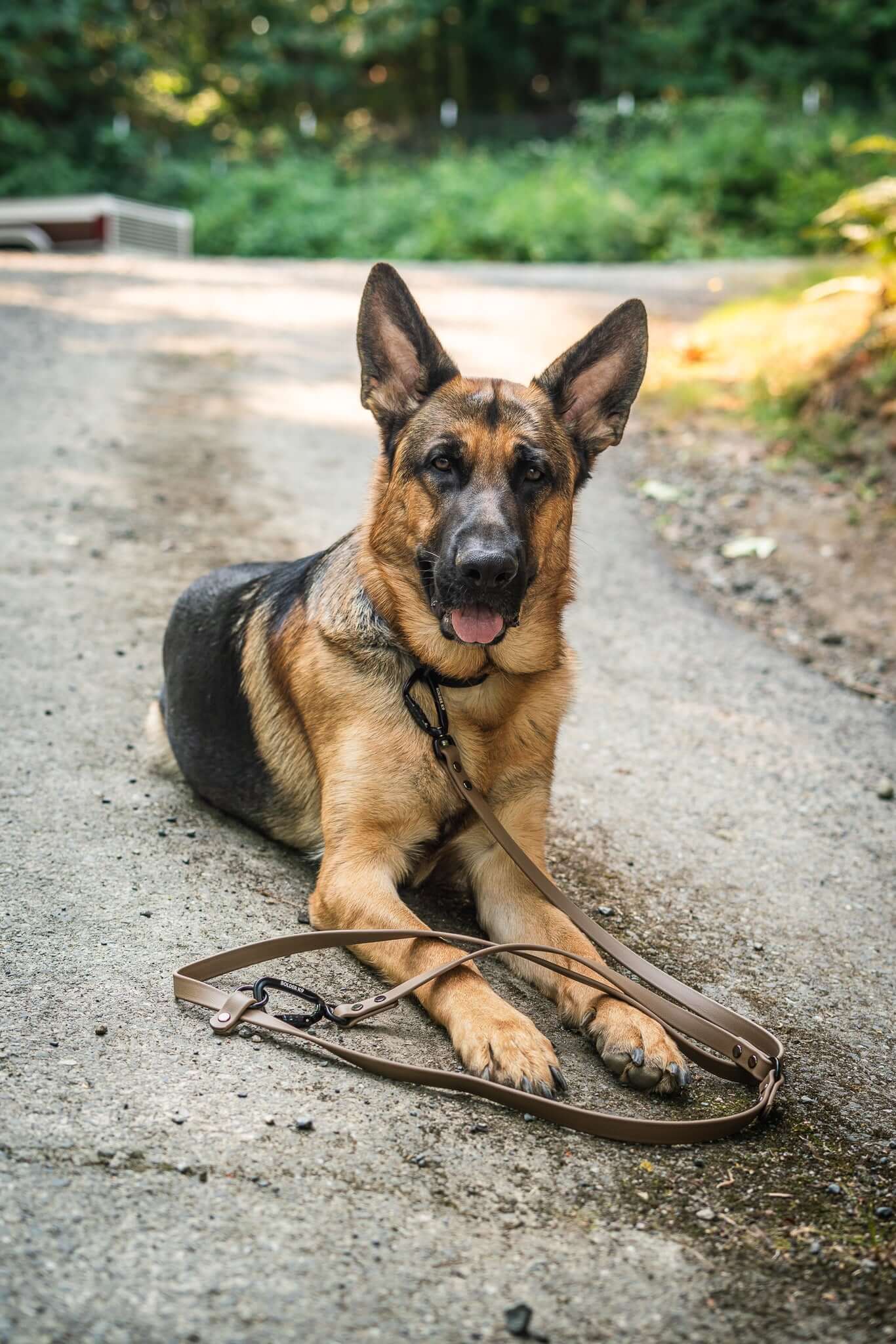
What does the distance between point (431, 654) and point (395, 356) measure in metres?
1.01

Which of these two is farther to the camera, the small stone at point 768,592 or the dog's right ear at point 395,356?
the small stone at point 768,592

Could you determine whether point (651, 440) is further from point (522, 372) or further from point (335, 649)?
point (335, 649)

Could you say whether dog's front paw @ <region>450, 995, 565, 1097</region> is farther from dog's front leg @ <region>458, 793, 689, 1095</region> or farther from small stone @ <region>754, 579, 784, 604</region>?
small stone @ <region>754, 579, 784, 604</region>

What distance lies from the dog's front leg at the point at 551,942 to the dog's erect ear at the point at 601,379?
1.28 m

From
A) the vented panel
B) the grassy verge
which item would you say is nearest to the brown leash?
the grassy verge

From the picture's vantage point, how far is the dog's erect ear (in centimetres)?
390

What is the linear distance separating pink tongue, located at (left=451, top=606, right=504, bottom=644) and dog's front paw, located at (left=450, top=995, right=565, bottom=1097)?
104cm

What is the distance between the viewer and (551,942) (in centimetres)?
357

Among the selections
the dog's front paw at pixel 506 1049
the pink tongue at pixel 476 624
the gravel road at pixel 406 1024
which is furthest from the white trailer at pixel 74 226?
the dog's front paw at pixel 506 1049

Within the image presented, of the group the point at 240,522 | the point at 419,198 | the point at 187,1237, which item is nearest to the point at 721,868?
the point at 187,1237

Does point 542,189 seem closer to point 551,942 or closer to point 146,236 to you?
point 146,236

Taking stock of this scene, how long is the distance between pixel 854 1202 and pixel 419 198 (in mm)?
25140

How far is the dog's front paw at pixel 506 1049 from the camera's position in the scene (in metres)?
2.85

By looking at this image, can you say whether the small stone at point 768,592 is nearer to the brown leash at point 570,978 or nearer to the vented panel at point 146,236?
the brown leash at point 570,978
